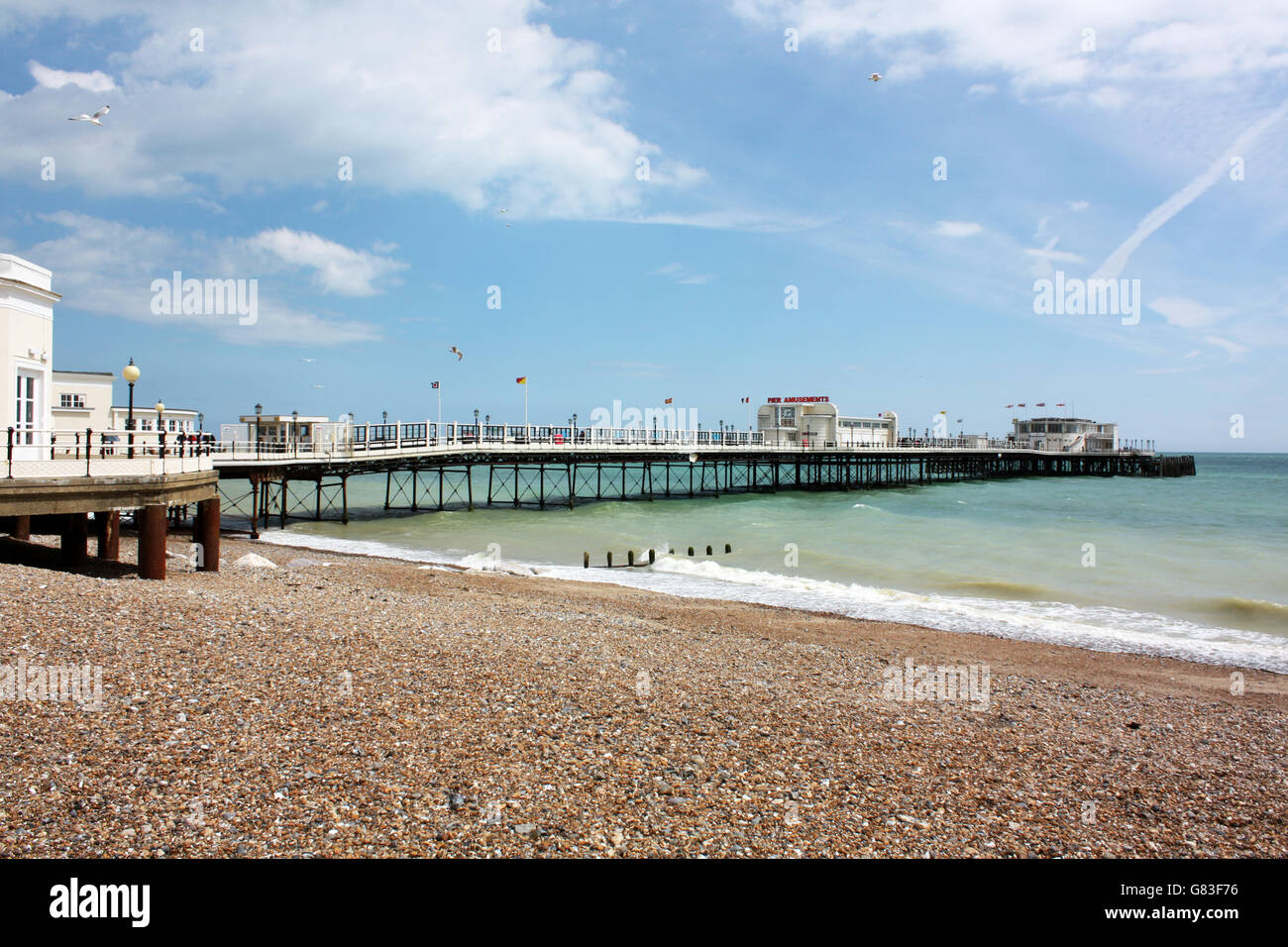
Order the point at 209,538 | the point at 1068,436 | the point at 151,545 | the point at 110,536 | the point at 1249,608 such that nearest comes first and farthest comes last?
the point at 151,545 < the point at 209,538 < the point at 110,536 < the point at 1249,608 < the point at 1068,436

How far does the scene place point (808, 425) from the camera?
5794cm

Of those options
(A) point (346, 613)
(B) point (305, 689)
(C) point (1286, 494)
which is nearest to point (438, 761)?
(B) point (305, 689)

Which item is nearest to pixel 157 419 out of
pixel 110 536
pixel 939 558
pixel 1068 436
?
pixel 110 536

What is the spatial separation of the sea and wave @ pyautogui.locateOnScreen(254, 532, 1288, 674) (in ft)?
0.20

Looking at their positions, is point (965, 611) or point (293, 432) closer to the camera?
point (965, 611)

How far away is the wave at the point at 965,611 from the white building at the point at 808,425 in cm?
3763

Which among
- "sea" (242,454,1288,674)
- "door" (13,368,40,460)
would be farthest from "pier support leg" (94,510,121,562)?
"sea" (242,454,1288,674)

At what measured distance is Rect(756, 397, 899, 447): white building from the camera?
188 feet

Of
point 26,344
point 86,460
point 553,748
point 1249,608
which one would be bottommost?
point 1249,608

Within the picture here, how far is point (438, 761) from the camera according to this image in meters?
4.93

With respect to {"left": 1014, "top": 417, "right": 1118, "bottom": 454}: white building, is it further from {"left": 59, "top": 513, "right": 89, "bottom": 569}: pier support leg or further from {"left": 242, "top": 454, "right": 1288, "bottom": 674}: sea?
{"left": 59, "top": 513, "right": 89, "bottom": 569}: pier support leg

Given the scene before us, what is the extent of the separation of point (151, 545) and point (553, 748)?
26.6 feet

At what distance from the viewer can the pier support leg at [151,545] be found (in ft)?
33.1

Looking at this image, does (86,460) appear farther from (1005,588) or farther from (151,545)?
(1005,588)
